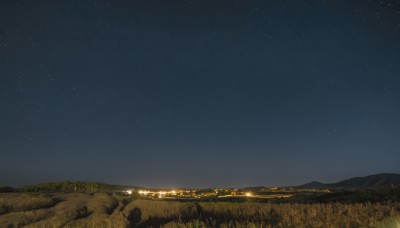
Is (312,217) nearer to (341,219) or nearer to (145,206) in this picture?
(341,219)

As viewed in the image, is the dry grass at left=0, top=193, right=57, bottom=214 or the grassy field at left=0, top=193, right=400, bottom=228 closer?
the grassy field at left=0, top=193, right=400, bottom=228

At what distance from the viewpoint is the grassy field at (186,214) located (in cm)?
763

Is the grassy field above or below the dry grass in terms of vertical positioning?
below

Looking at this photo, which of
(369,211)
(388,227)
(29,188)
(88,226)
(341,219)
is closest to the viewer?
(388,227)

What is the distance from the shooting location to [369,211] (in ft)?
28.2

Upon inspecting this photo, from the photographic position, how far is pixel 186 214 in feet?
39.3

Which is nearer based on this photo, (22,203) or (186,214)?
(186,214)

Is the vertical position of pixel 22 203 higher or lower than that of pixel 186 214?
higher

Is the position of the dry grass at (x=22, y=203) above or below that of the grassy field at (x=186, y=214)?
above

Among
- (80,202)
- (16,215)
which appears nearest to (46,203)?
(80,202)

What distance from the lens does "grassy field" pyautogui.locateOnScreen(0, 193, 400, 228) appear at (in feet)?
25.0

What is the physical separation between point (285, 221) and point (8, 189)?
65.4 ft

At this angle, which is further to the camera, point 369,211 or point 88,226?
point 88,226

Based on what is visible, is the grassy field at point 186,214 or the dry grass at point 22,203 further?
the dry grass at point 22,203
